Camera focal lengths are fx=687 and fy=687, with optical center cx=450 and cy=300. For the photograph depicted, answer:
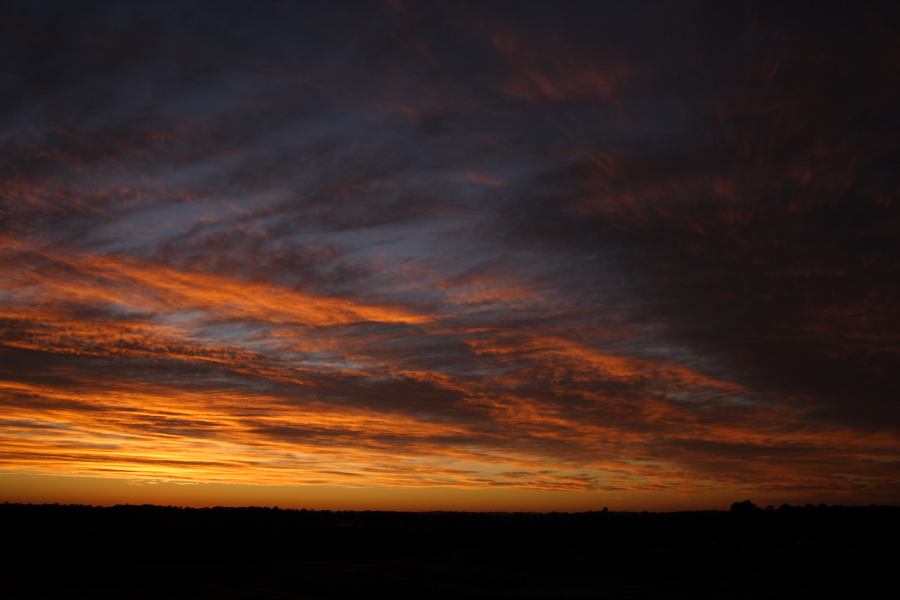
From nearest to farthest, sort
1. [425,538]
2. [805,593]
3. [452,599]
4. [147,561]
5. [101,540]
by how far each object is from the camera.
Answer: [452,599]
[805,593]
[147,561]
[101,540]
[425,538]

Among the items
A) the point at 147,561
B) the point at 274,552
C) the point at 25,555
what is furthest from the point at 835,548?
the point at 25,555

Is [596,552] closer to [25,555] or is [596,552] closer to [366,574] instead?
[366,574]

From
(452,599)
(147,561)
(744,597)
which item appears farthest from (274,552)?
(744,597)

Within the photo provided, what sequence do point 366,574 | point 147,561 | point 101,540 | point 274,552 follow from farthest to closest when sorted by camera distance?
point 101,540 → point 274,552 → point 147,561 → point 366,574

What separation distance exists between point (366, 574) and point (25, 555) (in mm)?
27642

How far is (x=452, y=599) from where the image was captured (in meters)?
32.9

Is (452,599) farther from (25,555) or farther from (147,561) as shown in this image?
(25,555)

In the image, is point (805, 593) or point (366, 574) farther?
point (366, 574)

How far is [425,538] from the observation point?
273ft

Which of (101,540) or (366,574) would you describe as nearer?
(366,574)

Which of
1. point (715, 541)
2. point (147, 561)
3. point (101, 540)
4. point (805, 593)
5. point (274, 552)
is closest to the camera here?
point (805, 593)

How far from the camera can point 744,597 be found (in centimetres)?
3425

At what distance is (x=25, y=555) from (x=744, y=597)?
4956 cm

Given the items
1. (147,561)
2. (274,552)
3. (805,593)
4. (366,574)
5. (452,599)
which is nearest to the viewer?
(452,599)
